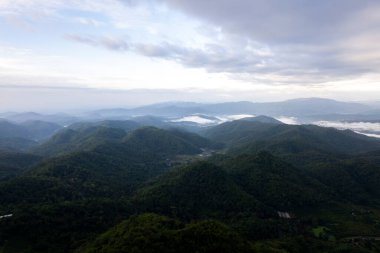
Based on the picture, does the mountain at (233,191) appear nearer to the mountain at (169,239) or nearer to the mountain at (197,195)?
the mountain at (197,195)

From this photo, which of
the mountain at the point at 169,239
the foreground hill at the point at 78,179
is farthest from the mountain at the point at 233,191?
the mountain at the point at 169,239

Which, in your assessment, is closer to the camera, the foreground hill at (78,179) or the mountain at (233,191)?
the foreground hill at (78,179)

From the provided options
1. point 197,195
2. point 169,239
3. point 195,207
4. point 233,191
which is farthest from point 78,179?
point 169,239

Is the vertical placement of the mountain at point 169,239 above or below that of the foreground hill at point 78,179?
above

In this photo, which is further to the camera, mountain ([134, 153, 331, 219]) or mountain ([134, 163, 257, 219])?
mountain ([134, 153, 331, 219])

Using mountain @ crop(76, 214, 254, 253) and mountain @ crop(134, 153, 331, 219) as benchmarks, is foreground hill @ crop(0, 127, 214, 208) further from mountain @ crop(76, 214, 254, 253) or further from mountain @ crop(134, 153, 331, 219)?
mountain @ crop(76, 214, 254, 253)

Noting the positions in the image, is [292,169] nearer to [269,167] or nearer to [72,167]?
[269,167]

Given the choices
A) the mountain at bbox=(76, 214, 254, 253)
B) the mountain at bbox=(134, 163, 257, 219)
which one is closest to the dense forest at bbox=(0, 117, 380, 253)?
the mountain at bbox=(76, 214, 254, 253)

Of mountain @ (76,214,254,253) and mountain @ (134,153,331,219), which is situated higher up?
mountain @ (76,214,254,253)

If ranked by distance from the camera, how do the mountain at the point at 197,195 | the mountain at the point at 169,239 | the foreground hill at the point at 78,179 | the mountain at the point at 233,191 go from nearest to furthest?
the mountain at the point at 169,239 → the foreground hill at the point at 78,179 → the mountain at the point at 197,195 → the mountain at the point at 233,191

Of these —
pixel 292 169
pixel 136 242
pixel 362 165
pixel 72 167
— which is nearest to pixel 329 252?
pixel 136 242

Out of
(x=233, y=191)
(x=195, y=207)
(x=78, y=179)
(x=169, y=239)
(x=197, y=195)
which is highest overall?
(x=169, y=239)

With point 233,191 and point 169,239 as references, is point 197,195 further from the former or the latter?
point 169,239
